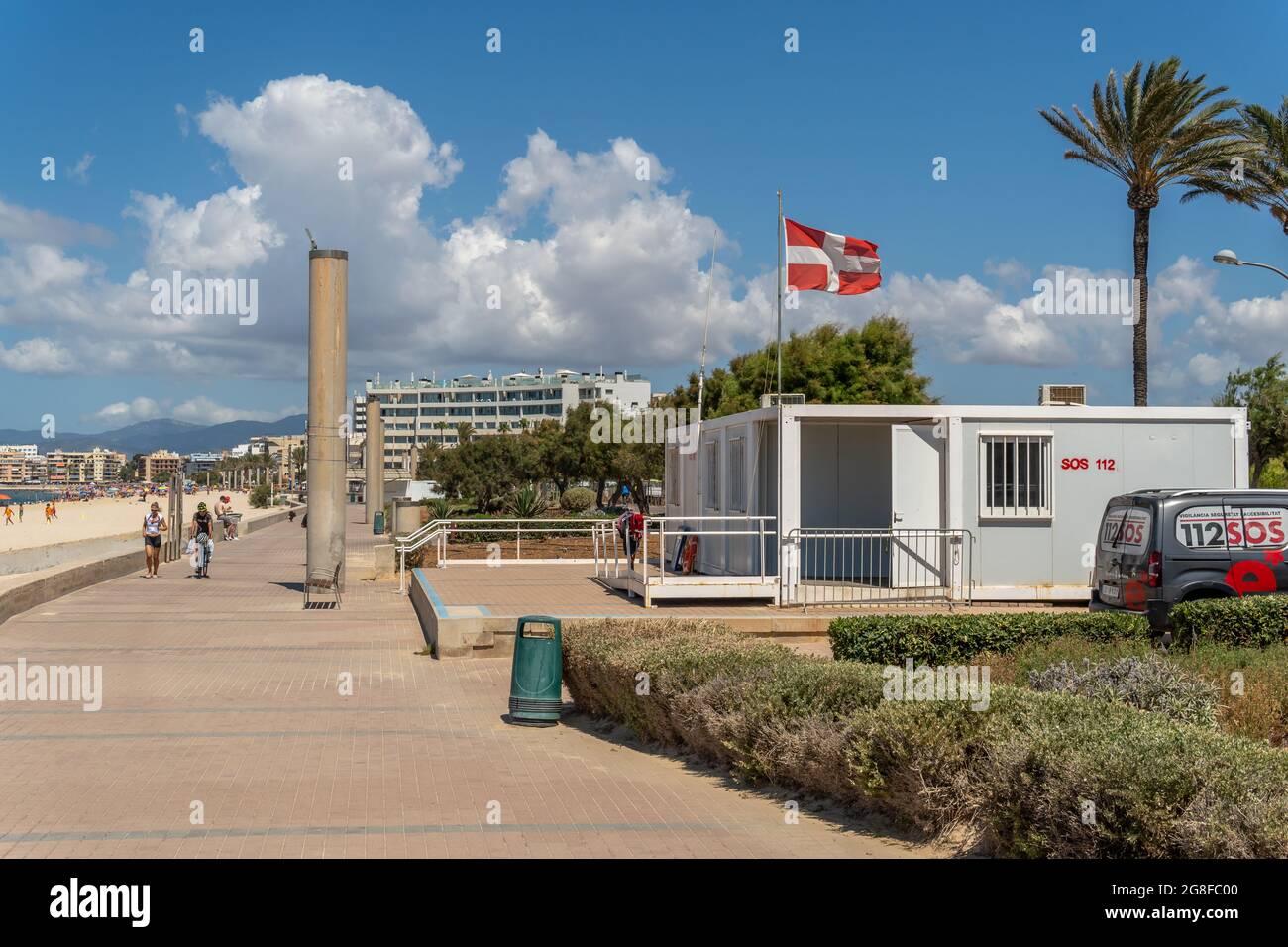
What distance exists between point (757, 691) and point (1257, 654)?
4.76 meters

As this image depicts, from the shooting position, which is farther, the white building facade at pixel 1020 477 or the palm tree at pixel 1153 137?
the palm tree at pixel 1153 137

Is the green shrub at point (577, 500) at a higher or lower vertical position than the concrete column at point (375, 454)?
lower

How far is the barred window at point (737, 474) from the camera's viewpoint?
62.6ft

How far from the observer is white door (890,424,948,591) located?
17422 millimetres

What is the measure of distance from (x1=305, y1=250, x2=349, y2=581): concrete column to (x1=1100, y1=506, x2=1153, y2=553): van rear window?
13556 mm

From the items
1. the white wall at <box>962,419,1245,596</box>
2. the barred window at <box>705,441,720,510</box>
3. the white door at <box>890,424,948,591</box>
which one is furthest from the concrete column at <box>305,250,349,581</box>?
the white wall at <box>962,419,1245,596</box>

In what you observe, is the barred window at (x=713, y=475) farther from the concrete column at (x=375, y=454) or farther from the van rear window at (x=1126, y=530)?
the concrete column at (x=375, y=454)

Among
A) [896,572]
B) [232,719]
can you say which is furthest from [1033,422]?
[232,719]

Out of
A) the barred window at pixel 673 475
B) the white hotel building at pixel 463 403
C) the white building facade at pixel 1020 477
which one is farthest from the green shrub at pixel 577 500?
the white hotel building at pixel 463 403

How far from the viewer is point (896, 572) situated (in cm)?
1742

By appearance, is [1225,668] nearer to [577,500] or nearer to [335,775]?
[335,775]

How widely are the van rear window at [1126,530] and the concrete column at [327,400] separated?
1356 centimetres

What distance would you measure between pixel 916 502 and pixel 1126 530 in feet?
12.6
